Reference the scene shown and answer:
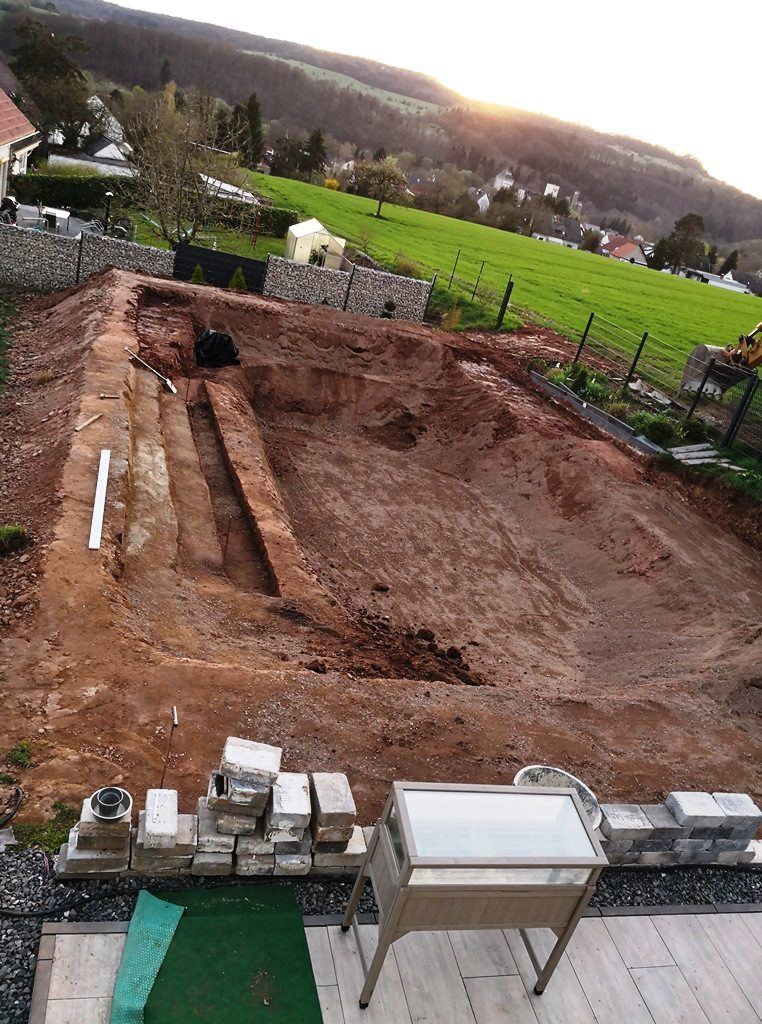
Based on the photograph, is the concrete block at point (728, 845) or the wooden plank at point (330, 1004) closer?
the wooden plank at point (330, 1004)

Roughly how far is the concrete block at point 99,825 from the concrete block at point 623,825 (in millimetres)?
3909

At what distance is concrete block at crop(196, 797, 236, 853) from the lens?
5391 millimetres

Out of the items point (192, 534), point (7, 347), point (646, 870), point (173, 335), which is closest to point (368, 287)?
point (173, 335)

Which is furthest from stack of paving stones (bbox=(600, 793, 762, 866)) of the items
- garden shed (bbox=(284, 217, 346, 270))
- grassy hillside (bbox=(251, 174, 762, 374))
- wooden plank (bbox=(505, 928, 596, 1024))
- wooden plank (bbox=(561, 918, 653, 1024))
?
garden shed (bbox=(284, 217, 346, 270))

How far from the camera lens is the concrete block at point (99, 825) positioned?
5.20 meters

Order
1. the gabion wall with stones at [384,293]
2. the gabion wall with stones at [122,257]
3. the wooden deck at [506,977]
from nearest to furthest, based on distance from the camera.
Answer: the wooden deck at [506,977], the gabion wall with stones at [122,257], the gabion wall with stones at [384,293]

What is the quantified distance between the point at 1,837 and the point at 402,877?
322cm

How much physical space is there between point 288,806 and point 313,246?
28720mm

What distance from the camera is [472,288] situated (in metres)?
33.1

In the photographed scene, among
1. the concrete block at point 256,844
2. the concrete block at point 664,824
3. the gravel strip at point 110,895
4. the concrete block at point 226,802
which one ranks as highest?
the concrete block at point 226,802

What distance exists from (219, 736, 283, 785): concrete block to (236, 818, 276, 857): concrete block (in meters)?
0.48

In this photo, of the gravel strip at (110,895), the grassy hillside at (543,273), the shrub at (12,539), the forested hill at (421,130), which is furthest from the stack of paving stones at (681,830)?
the forested hill at (421,130)

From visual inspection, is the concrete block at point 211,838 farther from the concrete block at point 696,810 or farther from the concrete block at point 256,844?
the concrete block at point 696,810

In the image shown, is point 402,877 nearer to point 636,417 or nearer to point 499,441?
point 499,441
